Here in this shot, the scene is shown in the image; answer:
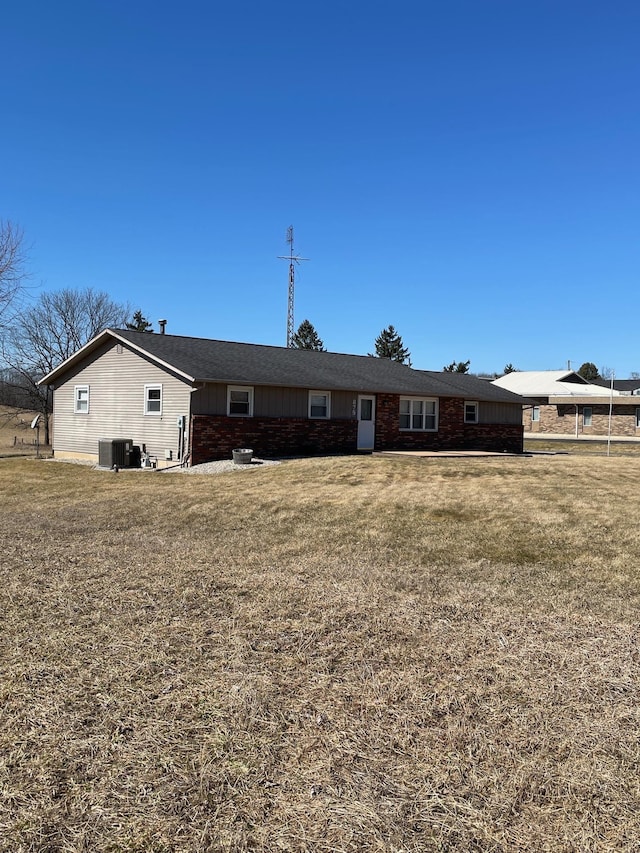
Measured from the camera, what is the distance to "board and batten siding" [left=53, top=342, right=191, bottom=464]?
19594mm

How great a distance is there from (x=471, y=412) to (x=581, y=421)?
19040 mm

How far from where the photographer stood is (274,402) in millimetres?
20828

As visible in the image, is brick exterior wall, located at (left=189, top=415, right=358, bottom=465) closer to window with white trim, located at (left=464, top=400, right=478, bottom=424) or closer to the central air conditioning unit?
the central air conditioning unit

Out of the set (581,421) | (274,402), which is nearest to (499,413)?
(274,402)

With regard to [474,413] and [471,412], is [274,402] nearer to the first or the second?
[471,412]

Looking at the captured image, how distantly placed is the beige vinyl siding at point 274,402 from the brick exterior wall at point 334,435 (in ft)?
0.79

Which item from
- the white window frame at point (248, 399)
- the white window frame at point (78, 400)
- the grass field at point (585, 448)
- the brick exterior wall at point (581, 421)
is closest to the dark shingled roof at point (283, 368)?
the white window frame at point (248, 399)

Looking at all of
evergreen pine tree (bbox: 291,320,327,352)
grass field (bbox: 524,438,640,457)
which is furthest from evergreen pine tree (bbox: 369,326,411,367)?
grass field (bbox: 524,438,640,457)

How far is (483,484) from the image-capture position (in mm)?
14078

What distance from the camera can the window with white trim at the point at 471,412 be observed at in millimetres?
26891

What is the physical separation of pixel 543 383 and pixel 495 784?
4778 cm

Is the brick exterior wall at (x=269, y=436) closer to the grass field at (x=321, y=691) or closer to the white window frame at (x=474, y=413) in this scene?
the white window frame at (x=474, y=413)

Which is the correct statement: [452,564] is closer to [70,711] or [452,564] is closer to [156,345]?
[70,711]

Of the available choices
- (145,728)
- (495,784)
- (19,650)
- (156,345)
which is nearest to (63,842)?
(145,728)
